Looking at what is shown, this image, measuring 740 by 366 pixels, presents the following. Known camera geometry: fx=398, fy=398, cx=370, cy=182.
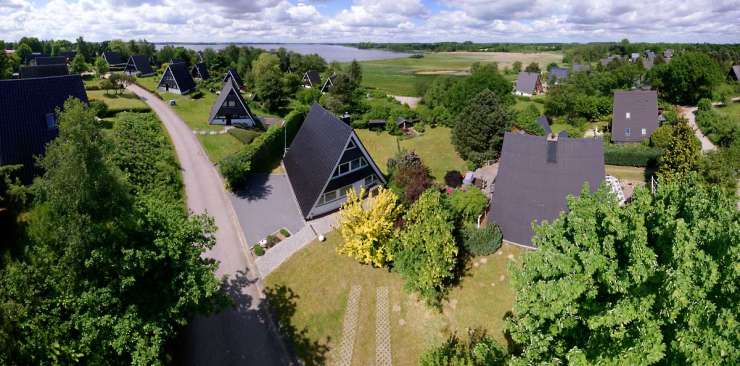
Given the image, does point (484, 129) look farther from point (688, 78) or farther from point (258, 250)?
point (688, 78)

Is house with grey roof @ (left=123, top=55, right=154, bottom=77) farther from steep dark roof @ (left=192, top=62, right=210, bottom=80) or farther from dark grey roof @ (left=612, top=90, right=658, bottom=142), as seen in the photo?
dark grey roof @ (left=612, top=90, right=658, bottom=142)

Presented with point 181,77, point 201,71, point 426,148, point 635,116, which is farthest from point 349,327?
point 201,71

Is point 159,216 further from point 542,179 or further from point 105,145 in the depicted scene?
point 542,179

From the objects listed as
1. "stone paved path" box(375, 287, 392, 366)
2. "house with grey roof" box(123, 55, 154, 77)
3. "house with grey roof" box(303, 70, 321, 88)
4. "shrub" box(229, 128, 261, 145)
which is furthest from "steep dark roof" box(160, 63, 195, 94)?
"stone paved path" box(375, 287, 392, 366)

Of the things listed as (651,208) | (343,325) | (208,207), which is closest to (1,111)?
(208,207)

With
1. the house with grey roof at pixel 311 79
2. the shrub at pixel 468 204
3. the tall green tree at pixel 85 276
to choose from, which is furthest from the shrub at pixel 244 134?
the house with grey roof at pixel 311 79

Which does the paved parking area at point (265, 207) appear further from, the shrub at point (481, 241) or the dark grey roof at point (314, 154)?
the shrub at point (481, 241)

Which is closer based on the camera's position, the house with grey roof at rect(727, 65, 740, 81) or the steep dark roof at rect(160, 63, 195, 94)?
the steep dark roof at rect(160, 63, 195, 94)
